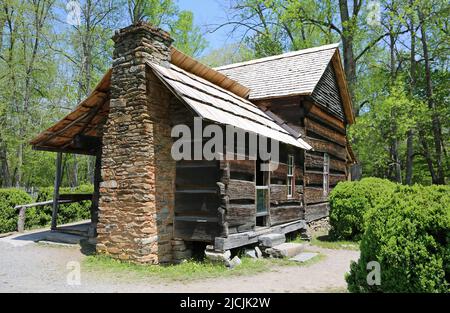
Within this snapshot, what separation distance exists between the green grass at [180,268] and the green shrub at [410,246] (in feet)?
10.1

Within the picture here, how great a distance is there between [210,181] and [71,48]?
22149 millimetres

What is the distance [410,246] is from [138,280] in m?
4.86

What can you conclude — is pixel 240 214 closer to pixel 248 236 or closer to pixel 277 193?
pixel 248 236

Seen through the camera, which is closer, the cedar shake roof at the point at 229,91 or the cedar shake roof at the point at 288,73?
the cedar shake roof at the point at 229,91

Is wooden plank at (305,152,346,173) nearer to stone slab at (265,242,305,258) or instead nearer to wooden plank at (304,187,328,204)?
wooden plank at (304,187,328,204)

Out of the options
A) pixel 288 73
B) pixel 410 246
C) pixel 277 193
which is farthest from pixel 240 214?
pixel 288 73

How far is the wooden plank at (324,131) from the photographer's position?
13202mm

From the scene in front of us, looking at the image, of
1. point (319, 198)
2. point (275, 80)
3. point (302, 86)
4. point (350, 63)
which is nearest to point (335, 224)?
point (319, 198)

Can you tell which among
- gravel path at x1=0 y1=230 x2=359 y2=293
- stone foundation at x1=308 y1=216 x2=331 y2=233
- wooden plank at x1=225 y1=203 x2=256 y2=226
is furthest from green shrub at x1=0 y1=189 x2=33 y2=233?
stone foundation at x1=308 y1=216 x2=331 y2=233

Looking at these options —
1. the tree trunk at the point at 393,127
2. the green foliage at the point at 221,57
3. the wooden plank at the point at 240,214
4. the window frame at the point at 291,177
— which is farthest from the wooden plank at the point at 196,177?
the green foliage at the point at 221,57

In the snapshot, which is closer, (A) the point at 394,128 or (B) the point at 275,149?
(B) the point at 275,149

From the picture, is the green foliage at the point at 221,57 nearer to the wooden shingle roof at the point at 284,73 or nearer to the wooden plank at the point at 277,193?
the wooden shingle roof at the point at 284,73
